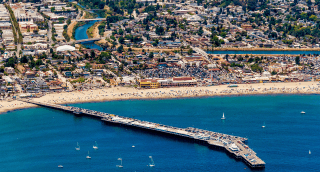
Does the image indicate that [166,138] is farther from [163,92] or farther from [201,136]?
[163,92]

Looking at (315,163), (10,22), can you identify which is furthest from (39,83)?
(10,22)

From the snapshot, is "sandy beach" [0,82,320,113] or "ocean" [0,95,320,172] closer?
"ocean" [0,95,320,172]

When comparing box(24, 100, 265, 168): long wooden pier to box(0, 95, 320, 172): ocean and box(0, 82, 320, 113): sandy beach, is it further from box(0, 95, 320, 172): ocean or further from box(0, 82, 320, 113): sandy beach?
box(0, 82, 320, 113): sandy beach

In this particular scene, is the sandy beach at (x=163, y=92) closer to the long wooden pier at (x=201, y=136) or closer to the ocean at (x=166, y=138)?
the ocean at (x=166, y=138)

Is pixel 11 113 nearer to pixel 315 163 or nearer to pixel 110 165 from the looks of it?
pixel 110 165

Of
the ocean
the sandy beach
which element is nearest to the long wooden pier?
the ocean
